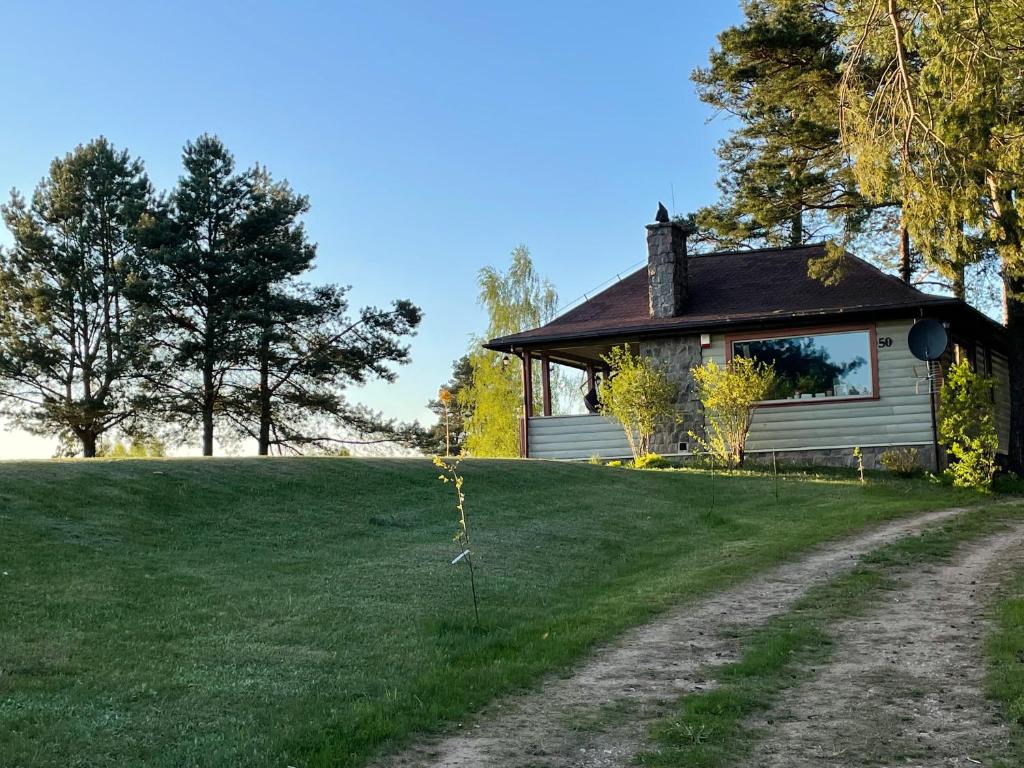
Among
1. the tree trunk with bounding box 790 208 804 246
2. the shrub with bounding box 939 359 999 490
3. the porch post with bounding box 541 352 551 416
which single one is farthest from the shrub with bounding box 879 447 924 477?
the tree trunk with bounding box 790 208 804 246

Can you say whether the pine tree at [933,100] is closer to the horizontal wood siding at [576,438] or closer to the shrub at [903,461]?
the shrub at [903,461]

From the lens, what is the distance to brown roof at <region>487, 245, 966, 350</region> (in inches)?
728

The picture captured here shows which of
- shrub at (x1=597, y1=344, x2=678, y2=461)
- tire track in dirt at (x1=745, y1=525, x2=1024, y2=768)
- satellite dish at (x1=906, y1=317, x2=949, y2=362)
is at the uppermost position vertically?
satellite dish at (x1=906, y1=317, x2=949, y2=362)

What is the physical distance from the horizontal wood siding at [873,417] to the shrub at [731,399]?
0.57 meters

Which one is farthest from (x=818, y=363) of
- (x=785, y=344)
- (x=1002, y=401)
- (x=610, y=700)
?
(x=610, y=700)

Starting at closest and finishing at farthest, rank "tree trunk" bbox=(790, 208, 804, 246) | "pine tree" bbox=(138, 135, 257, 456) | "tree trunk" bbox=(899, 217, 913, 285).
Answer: "tree trunk" bbox=(899, 217, 913, 285) → "tree trunk" bbox=(790, 208, 804, 246) → "pine tree" bbox=(138, 135, 257, 456)

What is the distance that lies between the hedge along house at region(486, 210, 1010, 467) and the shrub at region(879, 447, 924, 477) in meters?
0.17

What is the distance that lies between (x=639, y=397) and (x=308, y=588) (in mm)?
11337

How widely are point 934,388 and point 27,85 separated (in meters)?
16.2

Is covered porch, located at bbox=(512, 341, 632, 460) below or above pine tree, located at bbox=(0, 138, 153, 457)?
below

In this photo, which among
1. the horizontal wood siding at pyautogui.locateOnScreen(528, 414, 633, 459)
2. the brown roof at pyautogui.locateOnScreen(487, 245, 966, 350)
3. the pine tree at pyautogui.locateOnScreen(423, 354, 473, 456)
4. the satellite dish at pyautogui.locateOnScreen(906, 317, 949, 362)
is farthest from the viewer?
the pine tree at pyautogui.locateOnScreen(423, 354, 473, 456)

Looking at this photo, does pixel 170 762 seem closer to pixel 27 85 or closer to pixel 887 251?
pixel 27 85

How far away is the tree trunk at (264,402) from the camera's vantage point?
28438 millimetres

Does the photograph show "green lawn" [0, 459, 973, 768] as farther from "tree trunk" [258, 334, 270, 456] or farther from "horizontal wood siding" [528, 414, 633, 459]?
"tree trunk" [258, 334, 270, 456]
